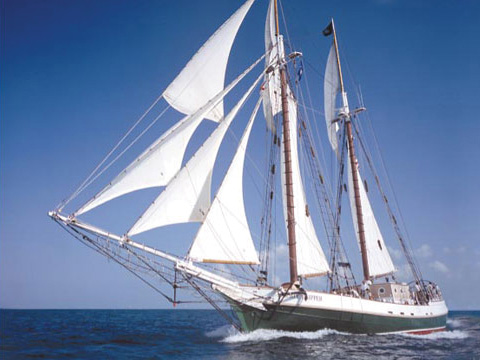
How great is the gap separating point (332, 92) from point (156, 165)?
28049mm

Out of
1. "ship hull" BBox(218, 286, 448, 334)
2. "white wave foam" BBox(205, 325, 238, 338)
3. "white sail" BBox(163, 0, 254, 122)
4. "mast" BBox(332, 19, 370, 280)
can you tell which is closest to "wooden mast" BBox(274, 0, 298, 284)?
"ship hull" BBox(218, 286, 448, 334)

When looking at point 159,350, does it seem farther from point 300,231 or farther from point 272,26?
point 272,26

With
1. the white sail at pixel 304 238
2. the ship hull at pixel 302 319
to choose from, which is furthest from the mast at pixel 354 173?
the ship hull at pixel 302 319

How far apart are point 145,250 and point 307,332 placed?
10.1 metres

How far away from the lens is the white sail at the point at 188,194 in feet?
67.4

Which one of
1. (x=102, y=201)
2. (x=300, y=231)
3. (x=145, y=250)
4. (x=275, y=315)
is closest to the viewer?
(x=102, y=201)

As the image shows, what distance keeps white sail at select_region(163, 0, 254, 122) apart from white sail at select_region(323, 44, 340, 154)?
63.4ft

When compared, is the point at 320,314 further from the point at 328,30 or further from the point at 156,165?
the point at 328,30

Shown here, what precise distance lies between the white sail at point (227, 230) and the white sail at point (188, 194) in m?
0.71

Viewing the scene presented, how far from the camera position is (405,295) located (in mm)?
32906

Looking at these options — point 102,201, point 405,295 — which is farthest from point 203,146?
point 405,295

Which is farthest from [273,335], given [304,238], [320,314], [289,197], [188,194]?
[188,194]

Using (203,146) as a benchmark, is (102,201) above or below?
below

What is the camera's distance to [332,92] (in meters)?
43.9
